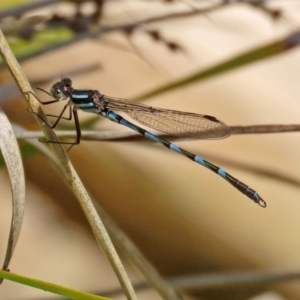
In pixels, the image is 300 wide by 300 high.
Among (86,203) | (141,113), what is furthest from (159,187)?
(86,203)

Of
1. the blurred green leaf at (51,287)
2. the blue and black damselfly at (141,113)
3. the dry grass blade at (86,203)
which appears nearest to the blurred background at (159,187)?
the blue and black damselfly at (141,113)

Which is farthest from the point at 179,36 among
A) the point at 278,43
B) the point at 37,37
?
the point at 278,43

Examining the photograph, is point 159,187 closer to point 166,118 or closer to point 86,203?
point 166,118

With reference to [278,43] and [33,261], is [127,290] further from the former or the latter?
[33,261]

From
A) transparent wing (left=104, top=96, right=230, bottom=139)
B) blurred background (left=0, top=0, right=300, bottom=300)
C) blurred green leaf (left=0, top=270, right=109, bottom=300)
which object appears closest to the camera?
blurred green leaf (left=0, top=270, right=109, bottom=300)

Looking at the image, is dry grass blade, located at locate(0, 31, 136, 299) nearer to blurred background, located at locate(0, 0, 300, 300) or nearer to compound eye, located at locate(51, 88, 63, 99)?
compound eye, located at locate(51, 88, 63, 99)

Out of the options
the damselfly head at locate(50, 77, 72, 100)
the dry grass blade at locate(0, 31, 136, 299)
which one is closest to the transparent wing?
the damselfly head at locate(50, 77, 72, 100)

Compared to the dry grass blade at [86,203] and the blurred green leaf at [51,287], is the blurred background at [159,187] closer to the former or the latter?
the dry grass blade at [86,203]
